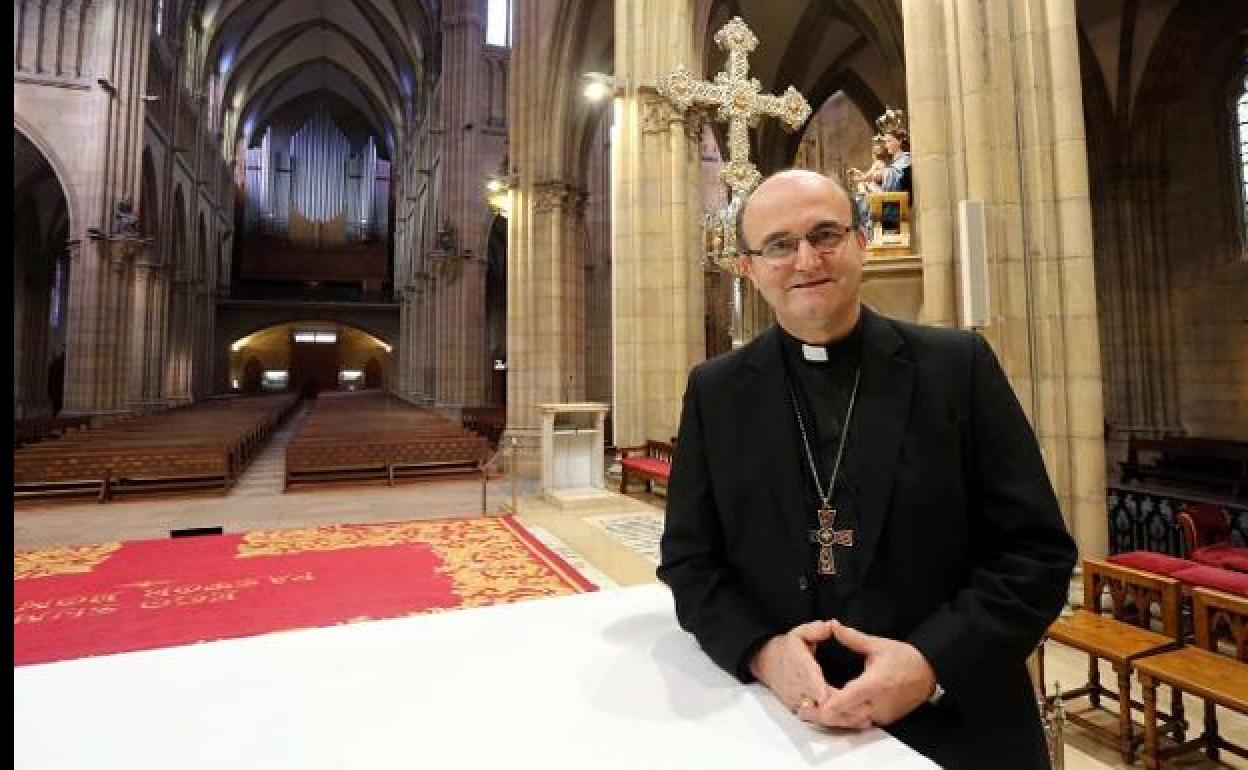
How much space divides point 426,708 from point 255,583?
472 cm

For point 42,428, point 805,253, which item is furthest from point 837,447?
point 42,428

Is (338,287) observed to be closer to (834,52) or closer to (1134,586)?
(834,52)

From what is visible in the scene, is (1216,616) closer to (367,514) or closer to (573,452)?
(573,452)

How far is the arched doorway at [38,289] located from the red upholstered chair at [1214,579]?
26.7 metres

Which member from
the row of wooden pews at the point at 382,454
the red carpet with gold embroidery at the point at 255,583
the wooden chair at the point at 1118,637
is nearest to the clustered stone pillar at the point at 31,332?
the row of wooden pews at the point at 382,454

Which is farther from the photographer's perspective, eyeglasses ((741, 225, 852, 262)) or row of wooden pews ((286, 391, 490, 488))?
row of wooden pews ((286, 391, 490, 488))

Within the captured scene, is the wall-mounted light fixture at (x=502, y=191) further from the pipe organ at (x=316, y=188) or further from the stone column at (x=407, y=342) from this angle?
the pipe organ at (x=316, y=188)

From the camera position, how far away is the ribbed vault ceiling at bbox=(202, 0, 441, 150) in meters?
27.4

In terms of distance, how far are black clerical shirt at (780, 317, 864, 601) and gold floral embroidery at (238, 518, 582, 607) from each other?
3.50 metres

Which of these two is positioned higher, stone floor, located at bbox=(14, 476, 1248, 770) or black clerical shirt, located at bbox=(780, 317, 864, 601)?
black clerical shirt, located at bbox=(780, 317, 864, 601)

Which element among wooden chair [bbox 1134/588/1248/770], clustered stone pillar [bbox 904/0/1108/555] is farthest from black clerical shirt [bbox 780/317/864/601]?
clustered stone pillar [bbox 904/0/1108/555]

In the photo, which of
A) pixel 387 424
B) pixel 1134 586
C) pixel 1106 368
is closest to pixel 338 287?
pixel 387 424

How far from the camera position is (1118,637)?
2918 mm

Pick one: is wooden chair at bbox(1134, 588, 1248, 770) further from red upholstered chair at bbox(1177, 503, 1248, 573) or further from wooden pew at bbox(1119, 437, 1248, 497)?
wooden pew at bbox(1119, 437, 1248, 497)
